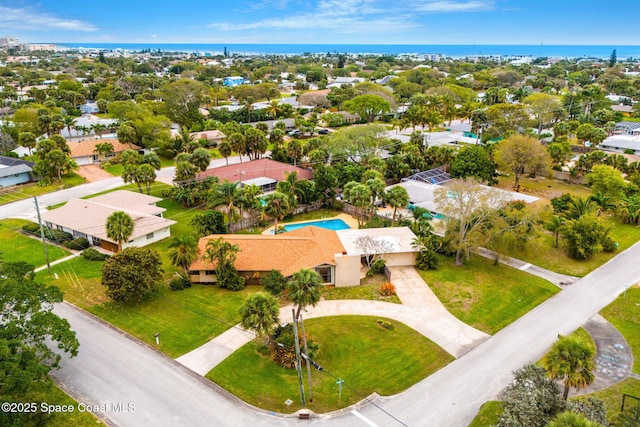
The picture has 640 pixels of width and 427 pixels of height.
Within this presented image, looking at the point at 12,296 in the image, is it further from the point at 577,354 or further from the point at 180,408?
the point at 577,354

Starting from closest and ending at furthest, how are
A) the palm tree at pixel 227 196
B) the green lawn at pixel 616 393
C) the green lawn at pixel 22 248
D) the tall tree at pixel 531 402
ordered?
the tall tree at pixel 531 402
the green lawn at pixel 616 393
the green lawn at pixel 22 248
the palm tree at pixel 227 196

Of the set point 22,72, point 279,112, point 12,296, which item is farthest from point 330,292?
point 22,72

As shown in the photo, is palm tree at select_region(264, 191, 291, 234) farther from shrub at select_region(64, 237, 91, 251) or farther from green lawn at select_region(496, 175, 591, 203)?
green lawn at select_region(496, 175, 591, 203)

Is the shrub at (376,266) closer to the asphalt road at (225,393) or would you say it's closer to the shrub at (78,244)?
the asphalt road at (225,393)

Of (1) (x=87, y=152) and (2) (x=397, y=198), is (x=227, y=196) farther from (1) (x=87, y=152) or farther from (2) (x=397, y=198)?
(1) (x=87, y=152)

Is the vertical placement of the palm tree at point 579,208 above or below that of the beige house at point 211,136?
below

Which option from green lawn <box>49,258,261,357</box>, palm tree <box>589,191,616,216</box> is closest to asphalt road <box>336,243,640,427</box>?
palm tree <box>589,191,616,216</box>

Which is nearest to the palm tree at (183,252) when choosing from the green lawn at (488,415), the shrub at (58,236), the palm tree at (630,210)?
the shrub at (58,236)
